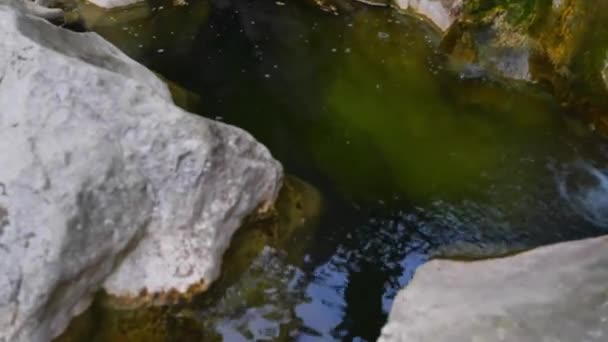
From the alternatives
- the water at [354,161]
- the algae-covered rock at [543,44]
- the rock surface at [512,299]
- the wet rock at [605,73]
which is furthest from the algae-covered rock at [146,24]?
the rock surface at [512,299]

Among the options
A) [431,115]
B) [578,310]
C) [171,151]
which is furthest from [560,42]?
[171,151]

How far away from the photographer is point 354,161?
613cm

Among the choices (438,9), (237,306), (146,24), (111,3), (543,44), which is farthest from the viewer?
(111,3)

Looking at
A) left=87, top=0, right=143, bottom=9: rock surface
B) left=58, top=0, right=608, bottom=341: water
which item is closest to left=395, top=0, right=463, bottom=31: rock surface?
left=58, top=0, right=608, bottom=341: water

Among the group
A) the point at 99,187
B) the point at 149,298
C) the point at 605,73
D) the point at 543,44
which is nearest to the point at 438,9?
the point at 543,44

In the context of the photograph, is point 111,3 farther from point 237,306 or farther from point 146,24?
point 237,306

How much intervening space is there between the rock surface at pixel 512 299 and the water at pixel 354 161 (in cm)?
37

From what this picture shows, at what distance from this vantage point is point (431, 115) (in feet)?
22.6

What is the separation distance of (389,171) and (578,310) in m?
2.44

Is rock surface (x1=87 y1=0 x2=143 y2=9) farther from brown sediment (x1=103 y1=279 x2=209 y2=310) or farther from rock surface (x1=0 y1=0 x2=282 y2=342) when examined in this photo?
brown sediment (x1=103 y1=279 x2=209 y2=310)

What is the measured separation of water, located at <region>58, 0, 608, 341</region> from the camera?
15.2 feet

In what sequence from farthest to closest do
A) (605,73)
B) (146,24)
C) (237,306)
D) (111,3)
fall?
(111,3) → (146,24) → (605,73) → (237,306)

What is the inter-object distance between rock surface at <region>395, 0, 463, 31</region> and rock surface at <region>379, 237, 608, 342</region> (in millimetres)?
4189

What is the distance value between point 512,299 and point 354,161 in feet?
7.85
